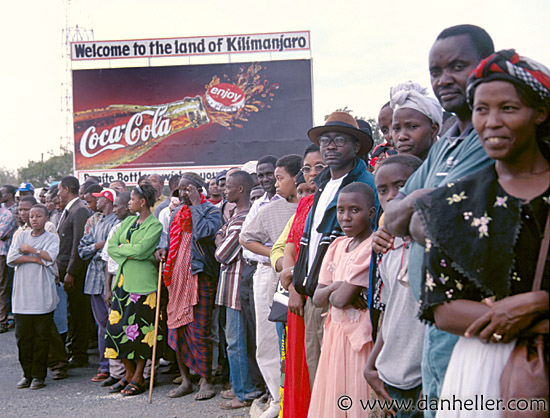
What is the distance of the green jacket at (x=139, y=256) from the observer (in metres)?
6.45

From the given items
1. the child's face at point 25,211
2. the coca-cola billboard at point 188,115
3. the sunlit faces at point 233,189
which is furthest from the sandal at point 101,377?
the coca-cola billboard at point 188,115

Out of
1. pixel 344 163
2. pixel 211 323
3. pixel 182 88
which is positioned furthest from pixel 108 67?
pixel 344 163

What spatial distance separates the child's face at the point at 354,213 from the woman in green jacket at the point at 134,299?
11.6 ft

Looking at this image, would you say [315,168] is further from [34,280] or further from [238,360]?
[34,280]

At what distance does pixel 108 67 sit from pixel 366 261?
16480mm

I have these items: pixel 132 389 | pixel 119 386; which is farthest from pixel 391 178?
pixel 119 386

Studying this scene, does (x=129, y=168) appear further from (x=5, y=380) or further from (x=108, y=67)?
(x=5, y=380)

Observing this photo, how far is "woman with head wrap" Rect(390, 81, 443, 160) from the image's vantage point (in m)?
3.02

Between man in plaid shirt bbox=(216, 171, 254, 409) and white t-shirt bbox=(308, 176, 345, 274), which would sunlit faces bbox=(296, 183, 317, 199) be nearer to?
white t-shirt bbox=(308, 176, 345, 274)

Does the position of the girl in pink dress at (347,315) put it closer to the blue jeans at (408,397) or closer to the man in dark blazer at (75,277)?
the blue jeans at (408,397)

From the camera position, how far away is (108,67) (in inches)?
711

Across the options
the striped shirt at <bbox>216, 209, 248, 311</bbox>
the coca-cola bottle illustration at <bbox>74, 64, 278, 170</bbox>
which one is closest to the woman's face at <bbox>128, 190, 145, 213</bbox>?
the striped shirt at <bbox>216, 209, 248, 311</bbox>

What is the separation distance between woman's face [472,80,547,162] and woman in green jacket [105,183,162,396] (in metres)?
5.15

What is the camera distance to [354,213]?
3.39 metres
